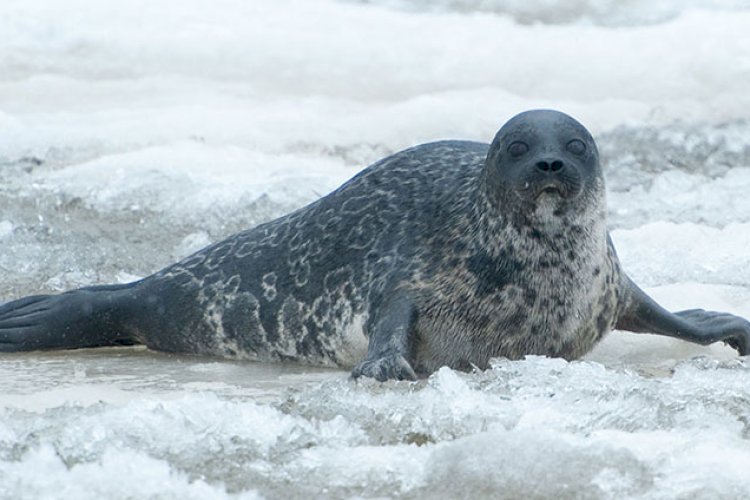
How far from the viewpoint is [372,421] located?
4133mm

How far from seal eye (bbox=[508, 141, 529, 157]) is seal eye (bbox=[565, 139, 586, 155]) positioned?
125 millimetres

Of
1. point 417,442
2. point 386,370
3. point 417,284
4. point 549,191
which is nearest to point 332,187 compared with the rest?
point 417,284

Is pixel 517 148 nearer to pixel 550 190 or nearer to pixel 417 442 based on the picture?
pixel 550 190

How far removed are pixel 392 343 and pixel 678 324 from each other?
41.0 inches

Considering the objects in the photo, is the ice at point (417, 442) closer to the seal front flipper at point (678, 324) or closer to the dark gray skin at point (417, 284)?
the dark gray skin at point (417, 284)

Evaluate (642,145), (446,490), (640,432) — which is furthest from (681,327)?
(642,145)

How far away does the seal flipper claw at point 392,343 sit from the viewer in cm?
481

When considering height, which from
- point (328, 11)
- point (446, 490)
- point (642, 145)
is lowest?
point (446, 490)

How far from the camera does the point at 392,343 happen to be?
5.08 metres

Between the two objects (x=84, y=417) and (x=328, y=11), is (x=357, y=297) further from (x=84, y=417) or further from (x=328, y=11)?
(x=328, y=11)

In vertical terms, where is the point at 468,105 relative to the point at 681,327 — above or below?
above

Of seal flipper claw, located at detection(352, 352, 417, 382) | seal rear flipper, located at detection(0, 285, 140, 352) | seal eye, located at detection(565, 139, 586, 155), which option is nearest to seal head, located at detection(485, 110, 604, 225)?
seal eye, located at detection(565, 139, 586, 155)

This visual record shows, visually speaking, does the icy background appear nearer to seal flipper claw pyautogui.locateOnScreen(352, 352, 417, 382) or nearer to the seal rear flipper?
the seal rear flipper

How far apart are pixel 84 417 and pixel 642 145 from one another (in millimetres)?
5431
